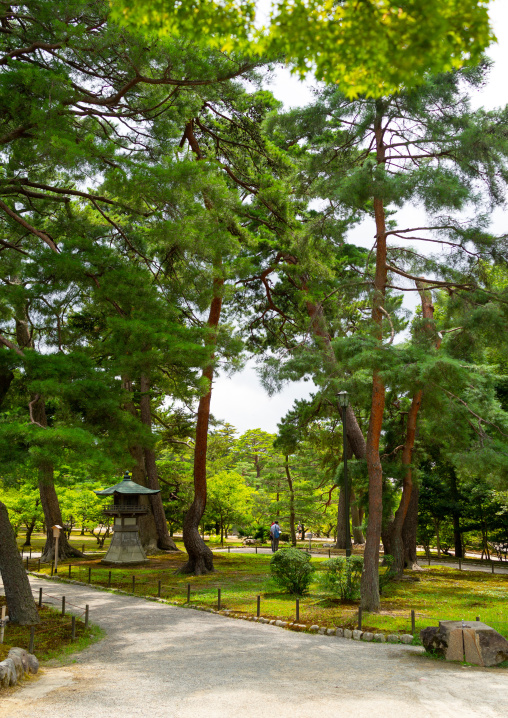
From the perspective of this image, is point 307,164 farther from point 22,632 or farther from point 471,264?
point 22,632

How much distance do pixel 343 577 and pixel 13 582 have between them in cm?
707

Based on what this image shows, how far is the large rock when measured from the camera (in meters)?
8.07

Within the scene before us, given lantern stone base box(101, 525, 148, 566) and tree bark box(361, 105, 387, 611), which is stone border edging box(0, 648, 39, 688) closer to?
tree bark box(361, 105, 387, 611)

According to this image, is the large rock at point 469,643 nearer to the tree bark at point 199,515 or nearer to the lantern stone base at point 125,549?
the tree bark at point 199,515

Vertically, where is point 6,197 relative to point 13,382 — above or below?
above

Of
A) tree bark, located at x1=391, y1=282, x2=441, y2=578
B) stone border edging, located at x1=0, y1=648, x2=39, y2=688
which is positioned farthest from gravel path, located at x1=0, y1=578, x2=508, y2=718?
tree bark, located at x1=391, y1=282, x2=441, y2=578

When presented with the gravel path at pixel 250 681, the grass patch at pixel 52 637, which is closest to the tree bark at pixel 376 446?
the gravel path at pixel 250 681

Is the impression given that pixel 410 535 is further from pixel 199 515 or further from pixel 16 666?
pixel 16 666

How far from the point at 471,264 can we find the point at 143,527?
20616mm

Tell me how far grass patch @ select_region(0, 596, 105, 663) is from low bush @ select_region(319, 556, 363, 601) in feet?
17.3

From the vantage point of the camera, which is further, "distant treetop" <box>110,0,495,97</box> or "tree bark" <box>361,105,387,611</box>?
"tree bark" <box>361,105,387,611</box>

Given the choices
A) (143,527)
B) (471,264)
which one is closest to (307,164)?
(471,264)

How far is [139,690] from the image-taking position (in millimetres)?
6625

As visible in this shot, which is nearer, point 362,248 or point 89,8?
point 89,8
